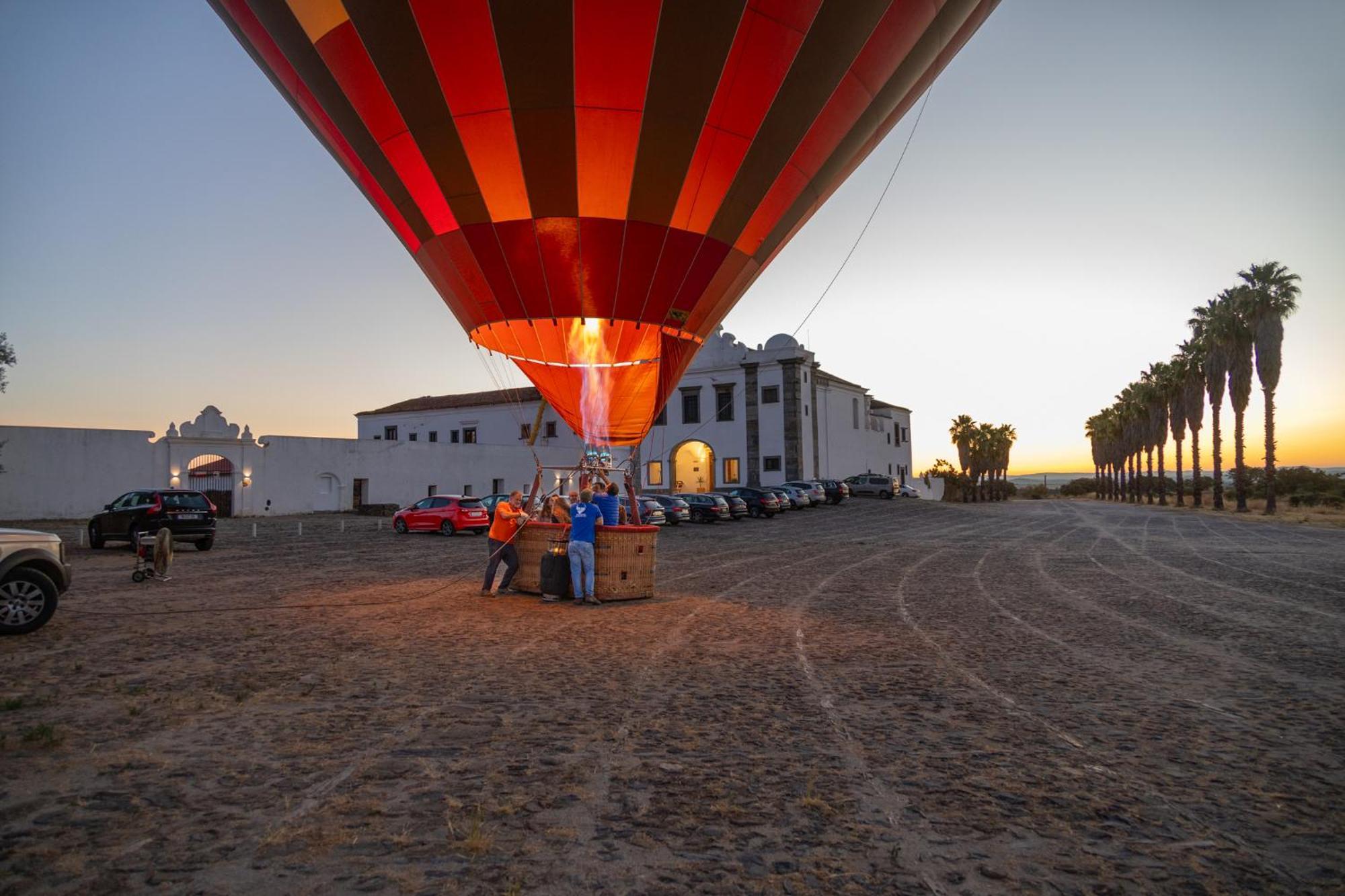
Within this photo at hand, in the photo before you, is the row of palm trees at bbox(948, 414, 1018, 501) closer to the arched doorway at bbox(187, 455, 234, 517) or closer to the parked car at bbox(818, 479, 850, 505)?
the parked car at bbox(818, 479, 850, 505)

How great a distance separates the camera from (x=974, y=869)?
130 inches

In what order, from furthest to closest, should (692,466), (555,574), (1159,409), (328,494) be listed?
1. (1159,409)
2. (692,466)
3. (328,494)
4. (555,574)

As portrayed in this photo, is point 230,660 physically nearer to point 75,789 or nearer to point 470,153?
point 75,789

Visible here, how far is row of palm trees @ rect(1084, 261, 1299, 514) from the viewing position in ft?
128

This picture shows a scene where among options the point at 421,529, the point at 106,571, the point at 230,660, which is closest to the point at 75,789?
the point at 230,660

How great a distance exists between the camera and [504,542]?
39.5ft

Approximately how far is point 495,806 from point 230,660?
4.72 m

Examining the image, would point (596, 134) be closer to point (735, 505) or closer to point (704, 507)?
point (704, 507)

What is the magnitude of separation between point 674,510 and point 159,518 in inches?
711

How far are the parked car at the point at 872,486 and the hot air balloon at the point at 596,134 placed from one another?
41.3 meters

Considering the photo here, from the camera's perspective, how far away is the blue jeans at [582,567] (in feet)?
36.6

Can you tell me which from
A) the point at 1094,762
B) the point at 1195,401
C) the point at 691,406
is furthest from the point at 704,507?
the point at 1195,401

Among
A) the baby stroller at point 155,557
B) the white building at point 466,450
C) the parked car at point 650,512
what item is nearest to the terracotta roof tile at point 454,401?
the white building at point 466,450

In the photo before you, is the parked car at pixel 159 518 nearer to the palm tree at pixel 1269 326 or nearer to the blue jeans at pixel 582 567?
the blue jeans at pixel 582 567
